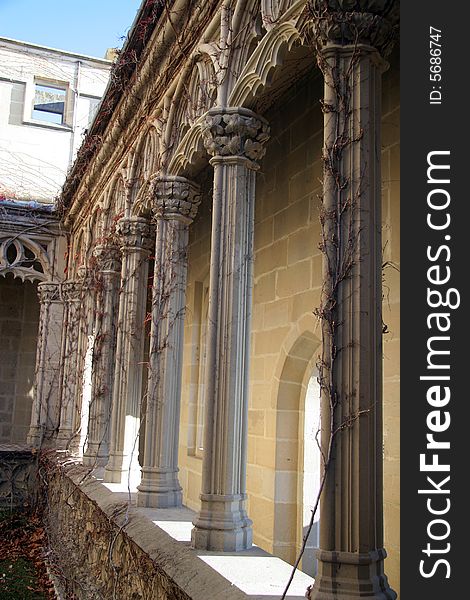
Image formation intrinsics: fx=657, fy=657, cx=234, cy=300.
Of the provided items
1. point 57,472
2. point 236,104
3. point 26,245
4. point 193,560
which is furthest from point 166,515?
point 26,245

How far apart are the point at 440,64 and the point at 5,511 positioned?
31.6ft

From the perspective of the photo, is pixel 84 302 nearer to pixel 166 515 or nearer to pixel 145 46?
pixel 145 46

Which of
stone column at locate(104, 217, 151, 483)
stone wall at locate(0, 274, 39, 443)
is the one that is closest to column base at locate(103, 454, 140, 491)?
stone column at locate(104, 217, 151, 483)

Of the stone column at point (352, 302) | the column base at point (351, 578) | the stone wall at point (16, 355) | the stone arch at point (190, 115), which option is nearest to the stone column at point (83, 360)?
the stone wall at point (16, 355)

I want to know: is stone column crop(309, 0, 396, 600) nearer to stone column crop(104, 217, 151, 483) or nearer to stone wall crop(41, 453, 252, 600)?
stone wall crop(41, 453, 252, 600)

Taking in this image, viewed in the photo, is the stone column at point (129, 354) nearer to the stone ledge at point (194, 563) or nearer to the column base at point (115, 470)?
the column base at point (115, 470)

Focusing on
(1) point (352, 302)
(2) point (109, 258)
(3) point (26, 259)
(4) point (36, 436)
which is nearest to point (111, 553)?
(1) point (352, 302)

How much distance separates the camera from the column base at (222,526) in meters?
3.88

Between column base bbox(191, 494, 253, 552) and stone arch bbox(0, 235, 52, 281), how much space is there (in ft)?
28.2

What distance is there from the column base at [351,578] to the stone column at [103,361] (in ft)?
17.0

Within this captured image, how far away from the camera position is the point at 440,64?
2.53 metres

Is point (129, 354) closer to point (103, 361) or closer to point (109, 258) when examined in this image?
point (103, 361)

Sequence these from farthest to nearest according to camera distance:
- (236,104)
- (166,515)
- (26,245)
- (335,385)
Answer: (26,245) → (166,515) → (236,104) → (335,385)

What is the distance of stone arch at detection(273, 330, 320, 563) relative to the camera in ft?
18.3
